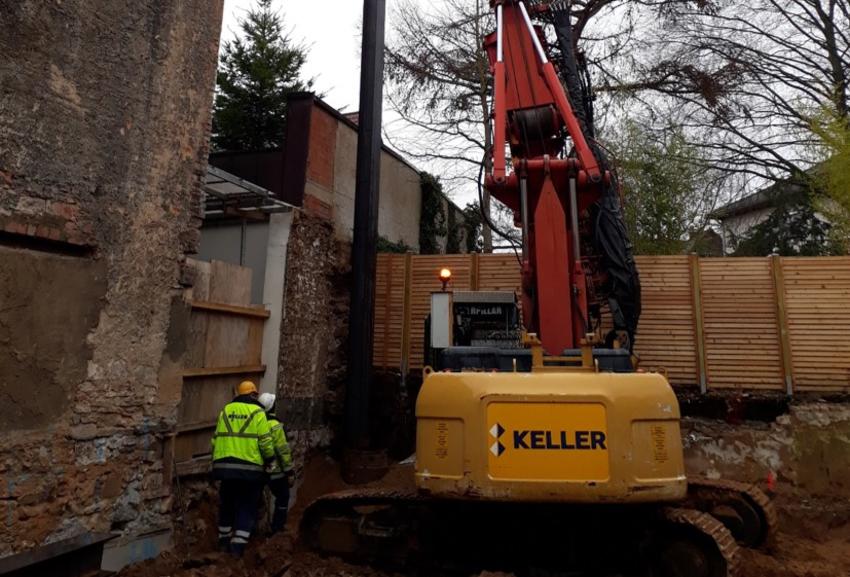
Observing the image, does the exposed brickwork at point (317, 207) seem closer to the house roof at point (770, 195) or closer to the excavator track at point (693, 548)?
the excavator track at point (693, 548)

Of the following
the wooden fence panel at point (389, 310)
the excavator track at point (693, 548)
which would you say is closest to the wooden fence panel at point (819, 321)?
the excavator track at point (693, 548)

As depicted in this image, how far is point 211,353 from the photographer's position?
6.90 metres

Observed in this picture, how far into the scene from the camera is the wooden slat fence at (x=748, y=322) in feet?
26.8

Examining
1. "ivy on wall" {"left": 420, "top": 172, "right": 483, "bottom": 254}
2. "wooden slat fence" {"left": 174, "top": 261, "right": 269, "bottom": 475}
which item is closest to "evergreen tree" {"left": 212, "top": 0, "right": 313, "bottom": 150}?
"ivy on wall" {"left": 420, "top": 172, "right": 483, "bottom": 254}

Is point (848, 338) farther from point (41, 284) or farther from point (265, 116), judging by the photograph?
point (265, 116)

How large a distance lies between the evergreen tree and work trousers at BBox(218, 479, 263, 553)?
10445mm

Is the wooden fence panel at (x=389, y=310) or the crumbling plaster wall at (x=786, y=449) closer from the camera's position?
the crumbling plaster wall at (x=786, y=449)

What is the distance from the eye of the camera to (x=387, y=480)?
27.3 feet

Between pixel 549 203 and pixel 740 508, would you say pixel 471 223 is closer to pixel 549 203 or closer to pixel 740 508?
pixel 549 203

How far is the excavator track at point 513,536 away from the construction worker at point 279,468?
1.69 feet

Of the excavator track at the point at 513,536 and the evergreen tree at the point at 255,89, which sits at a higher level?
the evergreen tree at the point at 255,89

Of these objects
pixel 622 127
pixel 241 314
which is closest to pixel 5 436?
pixel 241 314

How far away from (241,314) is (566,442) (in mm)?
5022

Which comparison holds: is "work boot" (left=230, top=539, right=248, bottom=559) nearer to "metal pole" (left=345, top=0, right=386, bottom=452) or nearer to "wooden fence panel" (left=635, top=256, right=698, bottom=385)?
"metal pole" (left=345, top=0, right=386, bottom=452)
